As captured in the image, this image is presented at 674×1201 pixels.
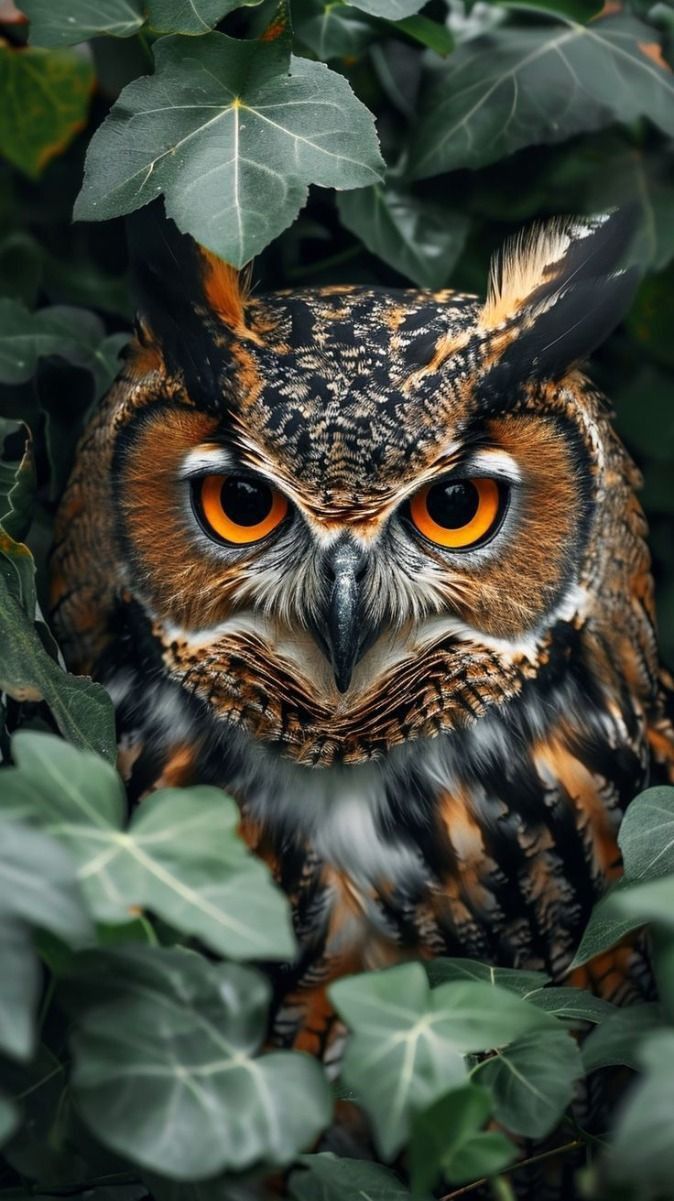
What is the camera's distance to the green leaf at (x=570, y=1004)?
121cm

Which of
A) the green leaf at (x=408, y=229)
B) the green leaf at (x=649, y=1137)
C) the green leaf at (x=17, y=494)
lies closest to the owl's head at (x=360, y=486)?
the green leaf at (x=17, y=494)

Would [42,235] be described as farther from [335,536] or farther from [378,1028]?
[378,1028]

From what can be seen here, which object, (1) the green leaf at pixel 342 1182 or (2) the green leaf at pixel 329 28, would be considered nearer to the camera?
(1) the green leaf at pixel 342 1182

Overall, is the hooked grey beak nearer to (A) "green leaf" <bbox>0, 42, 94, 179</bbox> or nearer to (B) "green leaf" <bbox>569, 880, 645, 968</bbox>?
(B) "green leaf" <bbox>569, 880, 645, 968</bbox>

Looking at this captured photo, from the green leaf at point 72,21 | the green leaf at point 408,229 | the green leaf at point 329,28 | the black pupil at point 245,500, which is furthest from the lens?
the green leaf at point 408,229

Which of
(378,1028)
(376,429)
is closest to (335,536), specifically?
(376,429)

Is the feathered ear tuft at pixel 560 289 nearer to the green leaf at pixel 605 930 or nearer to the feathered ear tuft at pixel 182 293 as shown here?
the feathered ear tuft at pixel 182 293

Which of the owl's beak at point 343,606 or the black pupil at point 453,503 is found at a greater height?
the black pupil at point 453,503

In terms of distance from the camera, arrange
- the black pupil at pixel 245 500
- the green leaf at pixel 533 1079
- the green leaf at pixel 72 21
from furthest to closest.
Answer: the green leaf at pixel 72 21
the black pupil at pixel 245 500
the green leaf at pixel 533 1079

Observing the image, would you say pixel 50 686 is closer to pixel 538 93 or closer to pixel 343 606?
pixel 343 606

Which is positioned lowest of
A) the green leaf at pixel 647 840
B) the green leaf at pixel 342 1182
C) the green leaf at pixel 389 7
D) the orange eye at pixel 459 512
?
the green leaf at pixel 342 1182

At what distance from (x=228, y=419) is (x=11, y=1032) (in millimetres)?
743

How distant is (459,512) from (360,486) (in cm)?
14

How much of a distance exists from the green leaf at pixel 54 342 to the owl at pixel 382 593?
204 mm
